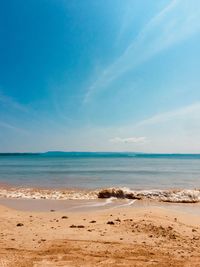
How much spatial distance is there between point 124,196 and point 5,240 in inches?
454

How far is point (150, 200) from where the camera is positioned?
18.4m

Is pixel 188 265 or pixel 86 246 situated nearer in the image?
pixel 188 265

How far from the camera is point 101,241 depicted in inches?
337

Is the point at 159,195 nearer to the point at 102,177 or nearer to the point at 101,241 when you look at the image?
the point at 101,241

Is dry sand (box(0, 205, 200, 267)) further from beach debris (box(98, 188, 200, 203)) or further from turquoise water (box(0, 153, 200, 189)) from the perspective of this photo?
turquoise water (box(0, 153, 200, 189))

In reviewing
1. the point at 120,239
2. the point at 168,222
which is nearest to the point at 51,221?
the point at 120,239

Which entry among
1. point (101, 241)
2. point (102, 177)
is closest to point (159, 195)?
point (101, 241)

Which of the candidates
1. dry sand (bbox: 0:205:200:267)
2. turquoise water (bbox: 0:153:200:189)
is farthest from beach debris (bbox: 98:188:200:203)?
dry sand (bbox: 0:205:200:267)

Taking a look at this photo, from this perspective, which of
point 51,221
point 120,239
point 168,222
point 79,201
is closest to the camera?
point 120,239

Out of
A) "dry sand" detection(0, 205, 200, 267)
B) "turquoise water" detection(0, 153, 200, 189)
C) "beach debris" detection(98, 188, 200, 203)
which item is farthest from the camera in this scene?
"turquoise water" detection(0, 153, 200, 189)

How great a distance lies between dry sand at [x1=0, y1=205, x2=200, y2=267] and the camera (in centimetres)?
716

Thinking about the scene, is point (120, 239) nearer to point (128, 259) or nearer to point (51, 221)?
point (128, 259)

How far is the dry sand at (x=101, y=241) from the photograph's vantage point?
716 centimetres

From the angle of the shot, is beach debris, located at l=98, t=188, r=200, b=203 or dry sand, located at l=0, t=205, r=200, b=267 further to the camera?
beach debris, located at l=98, t=188, r=200, b=203
